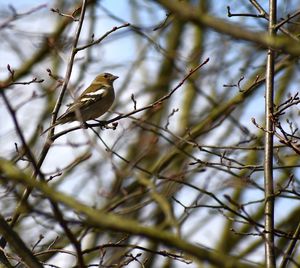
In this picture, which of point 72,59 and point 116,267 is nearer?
point 116,267

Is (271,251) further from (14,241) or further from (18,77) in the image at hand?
(18,77)

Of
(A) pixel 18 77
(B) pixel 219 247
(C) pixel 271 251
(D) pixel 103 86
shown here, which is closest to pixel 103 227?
(C) pixel 271 251

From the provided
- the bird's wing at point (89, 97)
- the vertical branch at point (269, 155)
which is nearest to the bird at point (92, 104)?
the bird's wing at point (89, 97)

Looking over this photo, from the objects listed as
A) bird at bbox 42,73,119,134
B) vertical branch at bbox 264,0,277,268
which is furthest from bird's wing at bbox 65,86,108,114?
vertical branch at bbox 264,0,277,268

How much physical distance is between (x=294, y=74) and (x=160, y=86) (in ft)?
9.45

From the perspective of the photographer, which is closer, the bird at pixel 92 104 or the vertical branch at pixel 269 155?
the vertical branch at pixel 269 155

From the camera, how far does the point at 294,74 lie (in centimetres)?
1159

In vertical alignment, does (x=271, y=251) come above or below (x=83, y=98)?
below

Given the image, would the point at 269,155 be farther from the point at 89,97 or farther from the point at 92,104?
the point at 89,97

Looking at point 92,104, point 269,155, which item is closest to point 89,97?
point 92,104

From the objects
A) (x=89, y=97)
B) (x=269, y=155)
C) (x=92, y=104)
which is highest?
(x=89, y=97)

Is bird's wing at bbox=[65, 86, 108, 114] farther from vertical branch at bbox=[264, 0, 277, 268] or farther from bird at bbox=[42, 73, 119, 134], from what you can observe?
vertical branch at bbox=[264, 0, 277, 268]

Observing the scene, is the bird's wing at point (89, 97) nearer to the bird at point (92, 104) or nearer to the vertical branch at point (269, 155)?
the bird at point (92, 104)

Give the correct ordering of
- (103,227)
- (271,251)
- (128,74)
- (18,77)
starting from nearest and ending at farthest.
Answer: (103,227) → (271,251) → (18,77) → (128,74)
